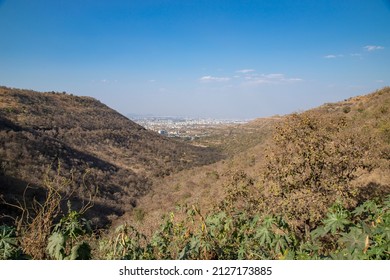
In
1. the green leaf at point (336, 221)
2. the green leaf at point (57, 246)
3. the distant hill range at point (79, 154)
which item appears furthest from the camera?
the distant hill range at point (79, 154)

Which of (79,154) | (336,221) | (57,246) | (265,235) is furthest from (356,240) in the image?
(79,154)

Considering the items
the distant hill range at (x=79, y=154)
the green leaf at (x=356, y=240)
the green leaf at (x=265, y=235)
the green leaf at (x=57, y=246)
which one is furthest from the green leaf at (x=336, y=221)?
the distant hill range at (x=79, y=154)

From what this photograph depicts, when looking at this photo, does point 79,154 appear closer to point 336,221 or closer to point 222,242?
point 222,242

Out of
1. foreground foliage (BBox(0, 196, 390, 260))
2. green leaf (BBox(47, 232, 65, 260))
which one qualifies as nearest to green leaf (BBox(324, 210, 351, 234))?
foreground foliage (BBox(0, 196, 390, 260))

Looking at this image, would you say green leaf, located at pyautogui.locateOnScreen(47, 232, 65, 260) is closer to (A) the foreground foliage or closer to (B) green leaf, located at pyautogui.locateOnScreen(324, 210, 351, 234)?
(A) the foreground foliage

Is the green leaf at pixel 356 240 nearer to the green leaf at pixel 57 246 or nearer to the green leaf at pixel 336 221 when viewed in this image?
the green leaf at pixel 336 221

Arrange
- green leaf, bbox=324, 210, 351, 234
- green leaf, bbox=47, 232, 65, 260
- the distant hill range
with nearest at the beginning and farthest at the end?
1. green leaf, bbox=47, 232, 65, 260
2. green leaf, bbox=324, 210, 351, 234
3. the distant hill range

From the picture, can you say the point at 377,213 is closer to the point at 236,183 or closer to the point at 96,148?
the point at 236,183
